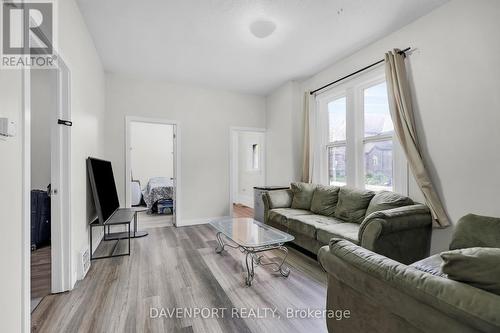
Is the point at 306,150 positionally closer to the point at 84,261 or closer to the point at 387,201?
the point at 387,201

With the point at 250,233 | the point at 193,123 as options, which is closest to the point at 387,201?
the point at 250,233

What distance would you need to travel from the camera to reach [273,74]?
4.21 m

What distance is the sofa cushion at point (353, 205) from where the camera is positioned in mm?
2949

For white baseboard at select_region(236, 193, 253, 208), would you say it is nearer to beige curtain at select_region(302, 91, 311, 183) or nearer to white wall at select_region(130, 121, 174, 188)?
white wall at select_region(130, 121, 174, 188)

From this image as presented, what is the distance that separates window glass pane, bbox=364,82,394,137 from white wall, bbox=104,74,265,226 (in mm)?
2530

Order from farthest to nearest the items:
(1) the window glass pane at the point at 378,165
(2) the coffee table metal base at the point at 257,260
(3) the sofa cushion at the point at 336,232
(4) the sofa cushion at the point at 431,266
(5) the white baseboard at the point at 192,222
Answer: (5) the white baseboard at the point at 192,222
(1) the window glass pane at the point at 378,165
(3) the sofa cushion at the point at 336,232
(2) the coffee table metal base at the point at 257,260
(4) the sofa cushion at the point at 431,266

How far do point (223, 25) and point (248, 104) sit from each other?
2612mm

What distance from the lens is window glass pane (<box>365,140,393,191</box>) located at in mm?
3109

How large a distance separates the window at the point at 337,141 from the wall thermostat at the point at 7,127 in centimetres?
377

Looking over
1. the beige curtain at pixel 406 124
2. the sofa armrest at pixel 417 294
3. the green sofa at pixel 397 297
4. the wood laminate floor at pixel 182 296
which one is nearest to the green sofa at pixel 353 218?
the beige curtain at pixel 406 124

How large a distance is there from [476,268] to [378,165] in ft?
8.43

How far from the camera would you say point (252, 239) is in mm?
2527

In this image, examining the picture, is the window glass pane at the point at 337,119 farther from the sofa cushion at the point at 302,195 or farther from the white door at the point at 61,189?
the white door at the point at 61,189

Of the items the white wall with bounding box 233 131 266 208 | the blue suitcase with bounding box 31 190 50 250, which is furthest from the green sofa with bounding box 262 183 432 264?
the blue suitcase with bounding box 31 190 50 250
